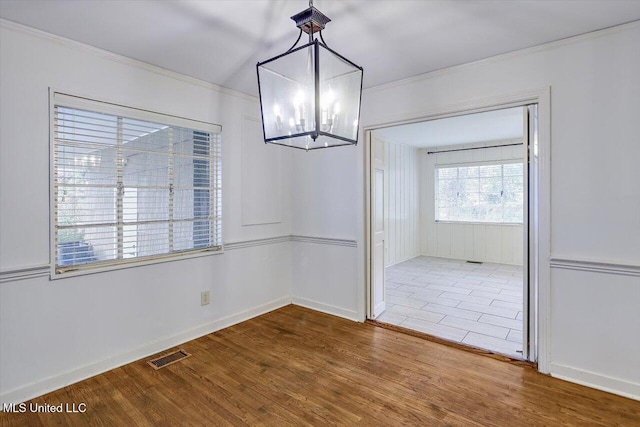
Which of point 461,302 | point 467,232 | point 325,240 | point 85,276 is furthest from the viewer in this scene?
point 467,232

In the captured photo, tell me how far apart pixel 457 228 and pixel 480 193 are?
0.86m

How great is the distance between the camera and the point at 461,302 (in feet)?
13.4

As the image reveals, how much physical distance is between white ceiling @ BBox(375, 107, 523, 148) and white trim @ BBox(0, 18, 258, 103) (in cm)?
222

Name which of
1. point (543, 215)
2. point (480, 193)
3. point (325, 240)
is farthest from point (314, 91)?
point (480, 193)

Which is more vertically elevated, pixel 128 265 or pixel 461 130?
pixel 461 130

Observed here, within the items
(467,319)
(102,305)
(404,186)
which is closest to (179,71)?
(102,305)

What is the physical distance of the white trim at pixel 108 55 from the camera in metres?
2.08

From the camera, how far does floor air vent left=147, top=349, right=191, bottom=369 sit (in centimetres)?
256

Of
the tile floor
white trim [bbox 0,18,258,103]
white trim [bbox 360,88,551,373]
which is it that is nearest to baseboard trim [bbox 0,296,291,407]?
the tile floor

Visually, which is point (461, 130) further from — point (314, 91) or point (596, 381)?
point (314, 91)

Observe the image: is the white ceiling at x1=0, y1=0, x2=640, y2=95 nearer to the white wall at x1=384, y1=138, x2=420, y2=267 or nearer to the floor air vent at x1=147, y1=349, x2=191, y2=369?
the floor air vent at x1=147, y1=349, x2=191, y2=369

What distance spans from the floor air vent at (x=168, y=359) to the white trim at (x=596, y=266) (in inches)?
118

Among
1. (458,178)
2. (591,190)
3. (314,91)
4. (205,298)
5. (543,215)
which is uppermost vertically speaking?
(458,178)

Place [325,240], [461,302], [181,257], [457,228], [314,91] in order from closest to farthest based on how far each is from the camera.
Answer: [314,91]
[181,257]
[325,240]
[461,302]
[457,228]
